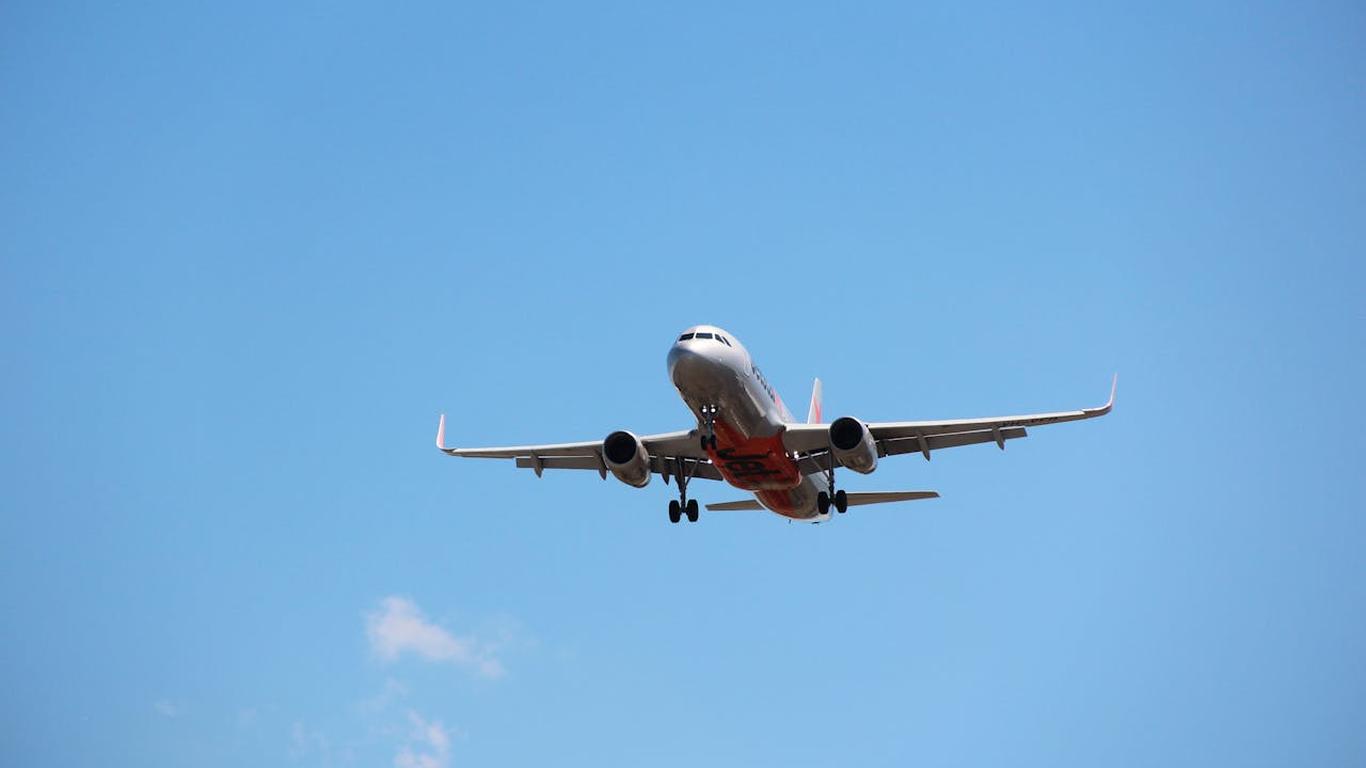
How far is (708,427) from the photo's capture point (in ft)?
147

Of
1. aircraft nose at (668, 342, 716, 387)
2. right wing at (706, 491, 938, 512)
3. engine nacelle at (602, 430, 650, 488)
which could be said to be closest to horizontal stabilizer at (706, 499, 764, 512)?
right wing at (706, 491, 938, 512)

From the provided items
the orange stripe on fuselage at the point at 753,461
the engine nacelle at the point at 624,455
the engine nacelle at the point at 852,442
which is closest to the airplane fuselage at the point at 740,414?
the orange stripe on fuselage at the point at 753,461

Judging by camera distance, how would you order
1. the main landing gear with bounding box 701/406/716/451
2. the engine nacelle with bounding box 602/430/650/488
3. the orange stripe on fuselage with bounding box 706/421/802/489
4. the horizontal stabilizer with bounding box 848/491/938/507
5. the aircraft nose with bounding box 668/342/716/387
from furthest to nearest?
the horizontal stabilizer with bounding box 848/491/938/507 → the engine nacelle with bounding box 602/430/650/488 → the orange stripe on fuselage with bounding box 706/421/802/489 → the main landing gear with bounding box 701/406/716/451 → the aircraft nose with bounding box 668/342/716/387

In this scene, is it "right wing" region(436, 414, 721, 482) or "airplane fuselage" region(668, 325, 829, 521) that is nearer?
"airplane fuselage" region(668, 325, 829, 521)

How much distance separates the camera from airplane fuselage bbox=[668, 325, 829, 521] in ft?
142

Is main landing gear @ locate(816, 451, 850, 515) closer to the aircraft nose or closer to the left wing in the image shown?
the left wing

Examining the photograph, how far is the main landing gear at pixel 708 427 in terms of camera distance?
44.6 meters

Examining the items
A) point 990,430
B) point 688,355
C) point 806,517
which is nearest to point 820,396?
point 806,517

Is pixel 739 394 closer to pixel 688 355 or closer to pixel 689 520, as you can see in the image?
pixel 688 355

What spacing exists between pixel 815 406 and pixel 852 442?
50.5 ft

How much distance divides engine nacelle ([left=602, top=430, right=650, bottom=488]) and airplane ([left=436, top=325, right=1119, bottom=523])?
0.10 feet

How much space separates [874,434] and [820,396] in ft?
47.0

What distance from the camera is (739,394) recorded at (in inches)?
1746

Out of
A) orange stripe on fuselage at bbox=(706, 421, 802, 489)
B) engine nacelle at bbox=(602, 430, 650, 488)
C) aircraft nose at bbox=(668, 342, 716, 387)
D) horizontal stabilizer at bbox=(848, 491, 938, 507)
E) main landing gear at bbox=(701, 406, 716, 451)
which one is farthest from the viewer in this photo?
horizontal stabilizer at bbox=(848, 491, 938, 507)
